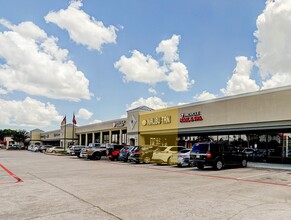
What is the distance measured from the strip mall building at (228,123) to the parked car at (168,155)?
5057mm

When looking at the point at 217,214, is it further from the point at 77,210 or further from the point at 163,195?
the point at 77,210

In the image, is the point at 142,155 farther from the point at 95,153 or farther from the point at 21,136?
the point at 21,136

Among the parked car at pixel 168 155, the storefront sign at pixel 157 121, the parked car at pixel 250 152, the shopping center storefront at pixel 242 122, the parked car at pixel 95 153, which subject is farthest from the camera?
the storefront sign at pixel 157 121

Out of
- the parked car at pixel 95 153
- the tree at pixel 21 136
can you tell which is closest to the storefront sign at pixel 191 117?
the parked car at pixel 95 153

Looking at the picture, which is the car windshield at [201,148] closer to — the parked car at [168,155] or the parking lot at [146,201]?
the parked car at [168,155]

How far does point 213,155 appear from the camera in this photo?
698 inches

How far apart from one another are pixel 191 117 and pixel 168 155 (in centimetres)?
712

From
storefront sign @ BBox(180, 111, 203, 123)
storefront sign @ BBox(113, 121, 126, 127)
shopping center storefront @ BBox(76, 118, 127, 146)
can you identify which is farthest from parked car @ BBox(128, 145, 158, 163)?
storefront sign @ BBox(113, 121, 126, 127)

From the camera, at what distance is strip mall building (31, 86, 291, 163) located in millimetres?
20328

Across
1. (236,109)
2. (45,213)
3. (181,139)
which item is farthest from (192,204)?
(181,139)

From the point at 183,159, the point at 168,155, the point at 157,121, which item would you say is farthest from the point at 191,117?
the point at 183,159

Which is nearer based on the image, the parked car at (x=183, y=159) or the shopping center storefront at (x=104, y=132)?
the parked car at (x=183, y=159)

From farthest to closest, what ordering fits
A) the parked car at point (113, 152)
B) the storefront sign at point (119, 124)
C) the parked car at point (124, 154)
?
1. the storefront sign at point (119, 124)
2. the parked car at point (113, 152)
3. the parked car at point (124, 154)

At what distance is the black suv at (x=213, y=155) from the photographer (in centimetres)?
1762
